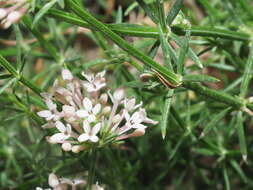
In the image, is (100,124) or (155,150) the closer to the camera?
(100,124)

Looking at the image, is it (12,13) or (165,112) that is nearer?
(12,13)

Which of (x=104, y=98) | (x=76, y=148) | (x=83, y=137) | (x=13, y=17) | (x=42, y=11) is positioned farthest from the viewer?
(x=104, y=98)

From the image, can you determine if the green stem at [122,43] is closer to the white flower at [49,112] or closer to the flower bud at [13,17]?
the flower bud at [13,17]

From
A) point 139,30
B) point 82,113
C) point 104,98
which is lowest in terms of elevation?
point 82,113

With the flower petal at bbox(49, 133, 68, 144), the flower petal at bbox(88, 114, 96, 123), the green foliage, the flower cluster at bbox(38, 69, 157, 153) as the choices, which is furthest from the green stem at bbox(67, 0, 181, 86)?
the flower petal at bbox(49, 133, 68, 144)

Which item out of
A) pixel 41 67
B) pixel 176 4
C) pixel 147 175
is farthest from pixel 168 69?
pixel 41 67

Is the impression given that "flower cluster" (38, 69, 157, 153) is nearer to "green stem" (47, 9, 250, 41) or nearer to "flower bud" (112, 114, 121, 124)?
"flower bud" (112, 114, 121, 124)

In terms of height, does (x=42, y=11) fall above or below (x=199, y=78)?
above

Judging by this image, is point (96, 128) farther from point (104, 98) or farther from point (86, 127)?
point (104, 98)

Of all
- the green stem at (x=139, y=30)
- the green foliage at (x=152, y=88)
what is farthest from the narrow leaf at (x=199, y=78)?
the green stem at (x=139, y=30)

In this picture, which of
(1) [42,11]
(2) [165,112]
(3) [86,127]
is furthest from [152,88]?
(1) [42,11]

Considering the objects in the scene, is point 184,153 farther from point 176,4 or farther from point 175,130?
point 176,4
